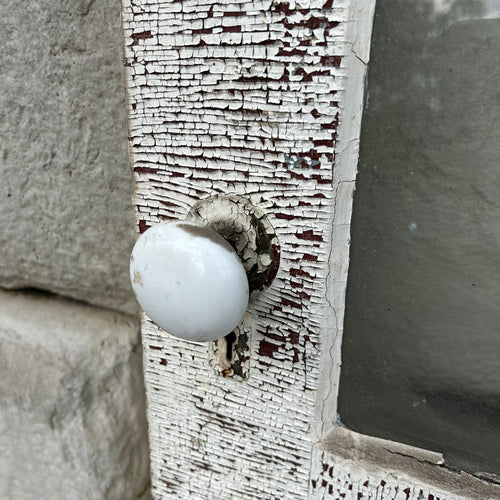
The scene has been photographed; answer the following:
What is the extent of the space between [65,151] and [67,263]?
0.49 feet

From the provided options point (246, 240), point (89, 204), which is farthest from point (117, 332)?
point (246, 240)

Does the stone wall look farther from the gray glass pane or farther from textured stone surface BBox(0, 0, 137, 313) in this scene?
the gray glass pane

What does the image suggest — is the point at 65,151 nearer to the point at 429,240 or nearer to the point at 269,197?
the point at 269,197

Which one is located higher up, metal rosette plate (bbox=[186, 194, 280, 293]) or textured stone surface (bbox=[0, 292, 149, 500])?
metal rosette plate (bbox=[186, 194, 280, 293])

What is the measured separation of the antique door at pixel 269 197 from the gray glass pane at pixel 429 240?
0.02 metres

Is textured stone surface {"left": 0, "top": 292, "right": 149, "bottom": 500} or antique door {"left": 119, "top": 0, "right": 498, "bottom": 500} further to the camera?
textured stone surface {"left": 0, "top": 292, "right": 149, "bottom": 500}

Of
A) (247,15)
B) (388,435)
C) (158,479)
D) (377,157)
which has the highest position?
(247,15)

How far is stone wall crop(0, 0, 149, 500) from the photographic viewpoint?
51 cm

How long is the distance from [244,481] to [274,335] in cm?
20

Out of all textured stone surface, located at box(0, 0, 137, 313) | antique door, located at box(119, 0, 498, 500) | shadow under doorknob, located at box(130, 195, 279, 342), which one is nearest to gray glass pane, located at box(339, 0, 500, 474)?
antique door, located at box(119, 0, 498, 500)

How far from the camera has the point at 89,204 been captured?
57cm

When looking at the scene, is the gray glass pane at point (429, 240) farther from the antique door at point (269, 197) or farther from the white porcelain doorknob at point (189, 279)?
the white porcelain doorknob at point (189, 279)

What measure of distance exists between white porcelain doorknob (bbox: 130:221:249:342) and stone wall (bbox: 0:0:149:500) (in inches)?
8.1

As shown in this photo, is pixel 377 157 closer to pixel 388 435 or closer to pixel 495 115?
pixel 495 115
